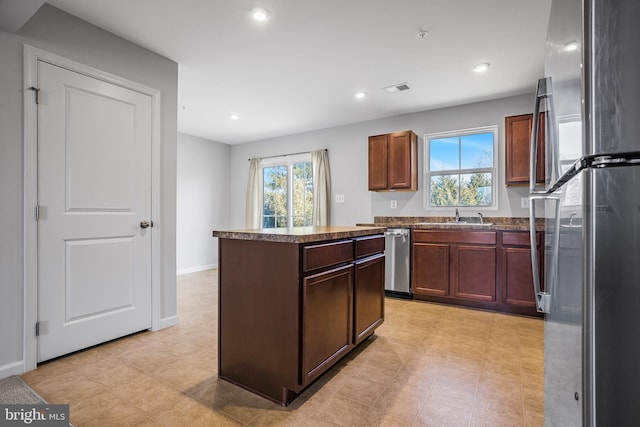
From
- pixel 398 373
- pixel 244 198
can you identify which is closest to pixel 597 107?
pixel 398 373

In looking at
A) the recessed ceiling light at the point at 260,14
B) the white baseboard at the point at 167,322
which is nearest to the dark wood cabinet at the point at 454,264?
the white baseboard at the point at 167,322

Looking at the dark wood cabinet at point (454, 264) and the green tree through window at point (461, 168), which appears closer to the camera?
the dark wood cabinet at point (454, 264)

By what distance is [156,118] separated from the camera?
2.87 m

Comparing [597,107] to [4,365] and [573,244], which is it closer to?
[573,244]

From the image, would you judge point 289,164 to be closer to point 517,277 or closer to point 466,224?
point 466,224

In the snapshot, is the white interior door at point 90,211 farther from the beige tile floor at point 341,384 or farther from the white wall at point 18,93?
the beige tile floor at point 341,384

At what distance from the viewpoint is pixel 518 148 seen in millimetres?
3629

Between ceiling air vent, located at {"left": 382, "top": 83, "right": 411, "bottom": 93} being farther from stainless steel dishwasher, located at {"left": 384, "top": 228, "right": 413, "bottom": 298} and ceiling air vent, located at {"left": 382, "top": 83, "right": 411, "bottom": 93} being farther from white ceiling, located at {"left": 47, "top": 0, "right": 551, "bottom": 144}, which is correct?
stainless steel dishwasher, located at {"left": 384, "top": 228, "right": 413, "bottom": 298}

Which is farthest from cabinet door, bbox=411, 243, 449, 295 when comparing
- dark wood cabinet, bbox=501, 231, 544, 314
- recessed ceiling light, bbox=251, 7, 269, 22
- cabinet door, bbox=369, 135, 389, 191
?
recessed ceiling light, bbox=251, 7, 269, 22

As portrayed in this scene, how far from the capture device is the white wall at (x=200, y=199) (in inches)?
224

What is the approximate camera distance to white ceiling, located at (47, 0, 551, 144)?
2.30 m

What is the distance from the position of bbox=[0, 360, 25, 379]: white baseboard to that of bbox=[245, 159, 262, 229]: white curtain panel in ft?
14.0

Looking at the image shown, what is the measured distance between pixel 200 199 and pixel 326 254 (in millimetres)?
4777

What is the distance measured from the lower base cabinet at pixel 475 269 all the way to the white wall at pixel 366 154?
734 millimetres
